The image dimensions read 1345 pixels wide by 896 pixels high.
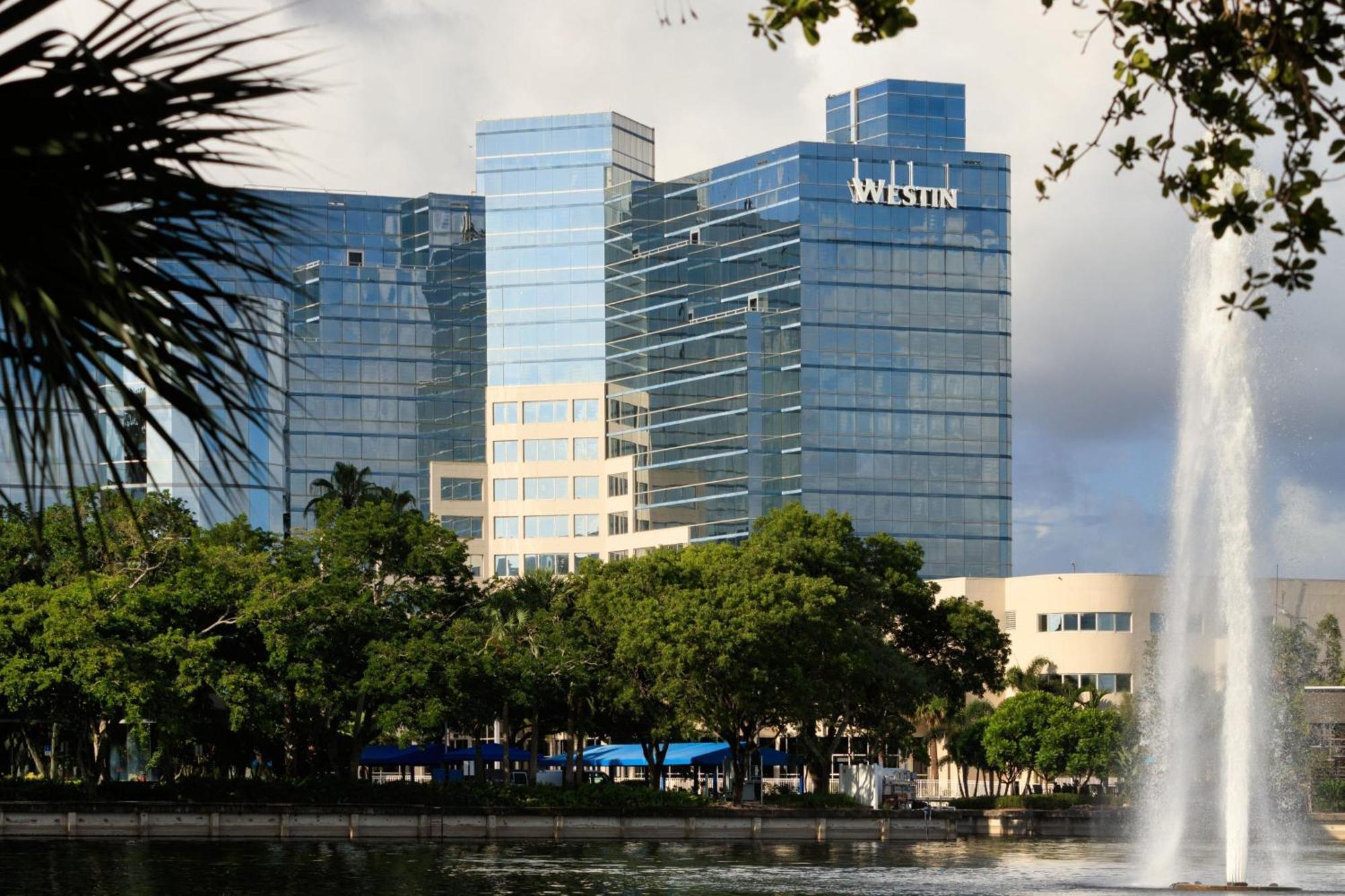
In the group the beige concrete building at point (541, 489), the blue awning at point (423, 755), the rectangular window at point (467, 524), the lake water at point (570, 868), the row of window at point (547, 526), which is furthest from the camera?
the rectangular window at point (467, 524)

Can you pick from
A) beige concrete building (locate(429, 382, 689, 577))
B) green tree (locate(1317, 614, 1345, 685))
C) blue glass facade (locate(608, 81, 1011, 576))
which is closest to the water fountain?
green tree (locate(1317, 614, 1345, 685))

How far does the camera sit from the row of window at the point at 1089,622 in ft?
426

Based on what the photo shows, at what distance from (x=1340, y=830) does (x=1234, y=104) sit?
295 feet

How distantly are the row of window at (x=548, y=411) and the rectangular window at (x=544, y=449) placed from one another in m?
1.67

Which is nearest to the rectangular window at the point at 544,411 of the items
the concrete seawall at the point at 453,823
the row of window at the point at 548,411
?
the row of window at the point at 548,411

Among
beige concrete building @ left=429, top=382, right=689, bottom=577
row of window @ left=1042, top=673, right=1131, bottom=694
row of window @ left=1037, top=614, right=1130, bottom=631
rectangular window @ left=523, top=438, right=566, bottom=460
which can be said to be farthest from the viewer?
rectangular window @ left=523, top=438, right=566, bottom=460

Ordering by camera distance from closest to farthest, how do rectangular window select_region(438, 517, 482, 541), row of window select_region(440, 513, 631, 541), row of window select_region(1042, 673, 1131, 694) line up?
row of window select_region(1042, 673, 1131, 694), row of window select_region(440, 513, 631, 541), rectangular window select_region(438, 517, 482, 541)

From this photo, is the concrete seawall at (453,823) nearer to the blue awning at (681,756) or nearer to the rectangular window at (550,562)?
the blue awning at (681,756)

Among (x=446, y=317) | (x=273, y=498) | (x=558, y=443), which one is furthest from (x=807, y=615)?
(x=446, y=317)

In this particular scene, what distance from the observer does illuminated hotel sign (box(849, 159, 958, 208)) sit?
518ft

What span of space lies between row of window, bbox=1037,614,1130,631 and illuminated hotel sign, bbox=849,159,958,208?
137ft

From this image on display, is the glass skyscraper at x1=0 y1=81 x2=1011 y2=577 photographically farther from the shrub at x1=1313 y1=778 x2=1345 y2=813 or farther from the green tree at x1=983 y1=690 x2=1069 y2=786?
the shrub at x1=1313 y1=778 x2=1345 y2=813

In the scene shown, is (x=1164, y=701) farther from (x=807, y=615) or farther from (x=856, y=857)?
(x=807, y=615)

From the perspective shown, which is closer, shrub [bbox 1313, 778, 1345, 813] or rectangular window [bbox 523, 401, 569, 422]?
shrub [bbox 1313, 778, 1345, 813]
